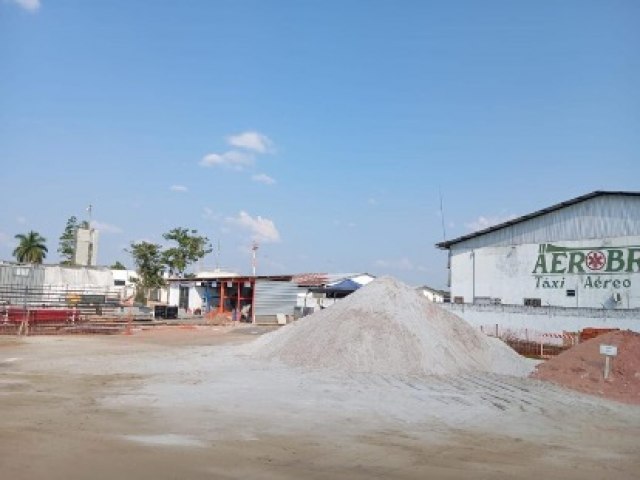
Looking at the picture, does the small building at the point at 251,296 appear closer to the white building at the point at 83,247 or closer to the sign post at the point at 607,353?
the white building at the point at 83,247

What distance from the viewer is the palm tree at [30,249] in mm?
88756

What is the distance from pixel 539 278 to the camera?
36.0 m

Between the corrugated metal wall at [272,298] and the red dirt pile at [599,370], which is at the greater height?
the corrugated metal wall at [272,298]

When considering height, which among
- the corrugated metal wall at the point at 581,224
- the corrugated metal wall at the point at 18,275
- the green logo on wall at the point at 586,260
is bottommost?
the corrugated metal wall at the point at 18,275

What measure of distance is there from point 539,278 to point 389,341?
20.0 metres

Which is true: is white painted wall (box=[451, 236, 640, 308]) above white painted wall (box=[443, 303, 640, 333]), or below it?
above

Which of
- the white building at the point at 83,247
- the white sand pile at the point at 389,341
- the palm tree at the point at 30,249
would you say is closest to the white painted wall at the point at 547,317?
the white sand pile at the point at 389,341

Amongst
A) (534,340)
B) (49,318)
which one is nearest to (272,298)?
(49,318)

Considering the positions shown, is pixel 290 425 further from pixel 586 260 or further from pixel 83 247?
pixel 83 247

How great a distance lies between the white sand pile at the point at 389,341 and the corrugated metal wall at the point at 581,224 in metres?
15.6

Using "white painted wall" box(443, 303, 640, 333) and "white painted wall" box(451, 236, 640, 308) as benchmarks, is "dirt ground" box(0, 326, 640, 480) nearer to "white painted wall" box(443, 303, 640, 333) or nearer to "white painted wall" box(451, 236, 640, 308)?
"white painted wall" box(443, 303, 640, 333)

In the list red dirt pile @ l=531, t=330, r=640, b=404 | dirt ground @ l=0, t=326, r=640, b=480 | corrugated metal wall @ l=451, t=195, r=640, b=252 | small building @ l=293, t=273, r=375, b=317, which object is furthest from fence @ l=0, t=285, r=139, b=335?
corrugated metal wall @ l=451, t=195, r=640, b=252

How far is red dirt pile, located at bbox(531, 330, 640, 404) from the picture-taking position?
16192 millimetres

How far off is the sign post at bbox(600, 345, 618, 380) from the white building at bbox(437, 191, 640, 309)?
647 inches
